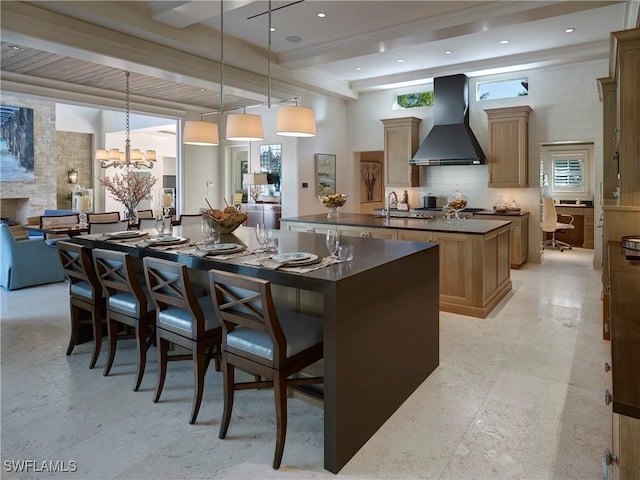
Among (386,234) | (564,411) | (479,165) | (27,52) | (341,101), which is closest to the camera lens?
(564,411)

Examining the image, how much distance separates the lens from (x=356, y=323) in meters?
2.17

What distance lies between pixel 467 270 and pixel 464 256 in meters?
0.15

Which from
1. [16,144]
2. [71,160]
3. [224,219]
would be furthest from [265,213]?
[71,160]

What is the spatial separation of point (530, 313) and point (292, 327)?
3.27 metres

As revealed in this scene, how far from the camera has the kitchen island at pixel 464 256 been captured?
4410mm

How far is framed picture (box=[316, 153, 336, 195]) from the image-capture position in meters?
8.65

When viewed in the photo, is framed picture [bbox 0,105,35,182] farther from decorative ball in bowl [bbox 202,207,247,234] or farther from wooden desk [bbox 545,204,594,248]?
wooden desk [bbox 545,204,594,248]

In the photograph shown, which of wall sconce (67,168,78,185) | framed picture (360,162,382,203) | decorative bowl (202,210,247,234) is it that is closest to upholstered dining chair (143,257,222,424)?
decorative bowl (202,210,247,234)

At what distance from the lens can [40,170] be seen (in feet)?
34.6

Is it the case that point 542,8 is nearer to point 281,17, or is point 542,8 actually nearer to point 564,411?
point 281,17

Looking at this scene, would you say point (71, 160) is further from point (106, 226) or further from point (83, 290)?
point (83, 290)

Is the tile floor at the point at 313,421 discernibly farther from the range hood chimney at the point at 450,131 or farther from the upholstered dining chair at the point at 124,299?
the range hood chimney at the point at 450,131

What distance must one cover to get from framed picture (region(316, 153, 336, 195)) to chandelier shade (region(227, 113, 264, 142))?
185 inches

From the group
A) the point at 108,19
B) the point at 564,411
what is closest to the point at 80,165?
the point at 108,19
